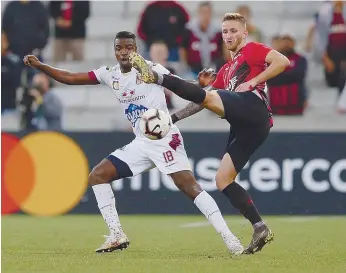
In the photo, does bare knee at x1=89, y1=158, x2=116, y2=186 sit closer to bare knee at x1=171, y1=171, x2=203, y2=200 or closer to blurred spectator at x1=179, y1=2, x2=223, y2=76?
bare knee at x1=171, y1=171, x2=203, y2=200

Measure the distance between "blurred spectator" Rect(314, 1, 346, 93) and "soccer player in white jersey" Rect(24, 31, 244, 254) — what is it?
326 inches

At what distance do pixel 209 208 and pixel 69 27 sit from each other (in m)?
9.61

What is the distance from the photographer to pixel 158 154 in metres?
9.64

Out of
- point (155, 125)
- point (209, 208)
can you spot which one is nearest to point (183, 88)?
point (155, 125)

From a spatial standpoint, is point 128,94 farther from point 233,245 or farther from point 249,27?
point 249,27

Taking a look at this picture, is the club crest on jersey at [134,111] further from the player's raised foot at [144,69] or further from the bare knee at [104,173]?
the player's raised foot at [144,69]

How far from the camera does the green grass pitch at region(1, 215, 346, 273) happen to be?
8.18m

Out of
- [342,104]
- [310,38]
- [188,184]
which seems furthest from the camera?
[310,38]

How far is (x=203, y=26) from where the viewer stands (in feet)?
57.4

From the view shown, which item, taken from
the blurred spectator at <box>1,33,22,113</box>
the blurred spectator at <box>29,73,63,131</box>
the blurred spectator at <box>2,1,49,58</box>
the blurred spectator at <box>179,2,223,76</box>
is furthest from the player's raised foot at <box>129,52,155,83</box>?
the blurred spectator at <box>1,33,22,113</box>

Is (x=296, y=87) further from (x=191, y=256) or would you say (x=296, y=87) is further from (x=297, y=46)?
(x=191, y=256)

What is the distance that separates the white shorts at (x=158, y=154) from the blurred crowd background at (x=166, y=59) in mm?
6486

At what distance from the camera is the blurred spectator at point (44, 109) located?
1611 cm

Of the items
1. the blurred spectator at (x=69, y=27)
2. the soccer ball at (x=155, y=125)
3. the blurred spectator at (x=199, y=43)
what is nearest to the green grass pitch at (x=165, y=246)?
the soccer ball at (x=155, y=125)
